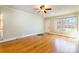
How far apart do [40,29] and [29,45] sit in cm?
43

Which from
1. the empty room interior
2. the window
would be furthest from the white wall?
the window

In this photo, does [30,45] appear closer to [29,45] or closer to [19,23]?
[29,45]

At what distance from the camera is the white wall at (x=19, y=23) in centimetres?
217

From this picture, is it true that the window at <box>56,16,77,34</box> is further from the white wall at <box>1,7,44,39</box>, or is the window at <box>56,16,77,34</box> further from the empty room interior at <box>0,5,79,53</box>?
the white wall at <box>1,7,44,39</box>

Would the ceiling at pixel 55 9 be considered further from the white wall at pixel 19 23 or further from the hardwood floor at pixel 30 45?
the hardwood floor at pixel 30 45

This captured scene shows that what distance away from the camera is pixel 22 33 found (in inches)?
89.5

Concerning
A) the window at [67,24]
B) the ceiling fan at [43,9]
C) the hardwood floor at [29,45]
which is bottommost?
the hardwood floor at [29,45]

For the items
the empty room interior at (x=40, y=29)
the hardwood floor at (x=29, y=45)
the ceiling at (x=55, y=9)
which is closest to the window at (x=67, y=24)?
the empty room interior at (x=40, y=29)

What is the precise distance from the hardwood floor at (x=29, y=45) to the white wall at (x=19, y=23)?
0.15 metres

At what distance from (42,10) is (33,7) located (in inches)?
8.0
